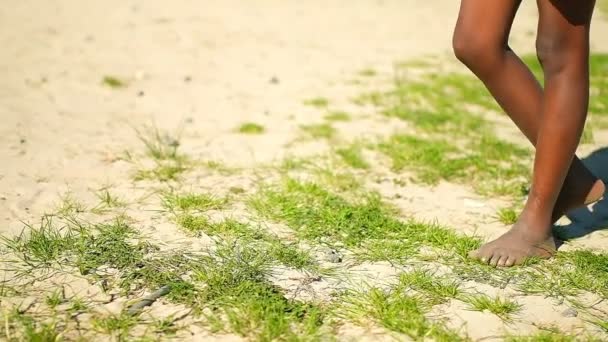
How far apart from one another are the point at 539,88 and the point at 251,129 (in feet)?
6.71

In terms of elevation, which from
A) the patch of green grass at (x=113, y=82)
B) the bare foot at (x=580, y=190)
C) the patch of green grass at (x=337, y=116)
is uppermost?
the bare foot at (x=580, y=190)

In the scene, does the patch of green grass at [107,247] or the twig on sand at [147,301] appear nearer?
the twig on sand at [147,301]

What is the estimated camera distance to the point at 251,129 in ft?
13.0

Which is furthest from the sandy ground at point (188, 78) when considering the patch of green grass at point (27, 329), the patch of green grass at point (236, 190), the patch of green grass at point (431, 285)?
the patch of green grass at point (27, 329)

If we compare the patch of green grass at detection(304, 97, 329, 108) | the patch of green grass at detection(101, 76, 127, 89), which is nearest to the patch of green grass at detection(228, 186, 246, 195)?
the patch of green grass at detection(304, 97, 329, 108)

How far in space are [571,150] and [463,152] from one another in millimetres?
1436

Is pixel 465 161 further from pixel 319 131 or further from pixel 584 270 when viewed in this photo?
pixel 584 270

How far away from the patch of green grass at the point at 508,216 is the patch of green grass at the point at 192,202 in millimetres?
1316

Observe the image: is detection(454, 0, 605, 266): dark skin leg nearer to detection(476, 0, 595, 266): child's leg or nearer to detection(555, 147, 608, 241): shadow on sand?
detection(476, 0, 595, 266): child's leg

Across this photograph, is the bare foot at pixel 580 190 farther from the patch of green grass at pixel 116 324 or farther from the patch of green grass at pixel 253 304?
the patch of green grass at pixel 116 324

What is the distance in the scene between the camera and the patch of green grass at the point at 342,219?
249cm

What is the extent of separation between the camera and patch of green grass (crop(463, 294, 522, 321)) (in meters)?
1.98

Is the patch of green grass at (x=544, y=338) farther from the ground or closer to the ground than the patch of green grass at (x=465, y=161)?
closer to the ground

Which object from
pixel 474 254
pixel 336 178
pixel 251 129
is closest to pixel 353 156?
pixel 336 178
